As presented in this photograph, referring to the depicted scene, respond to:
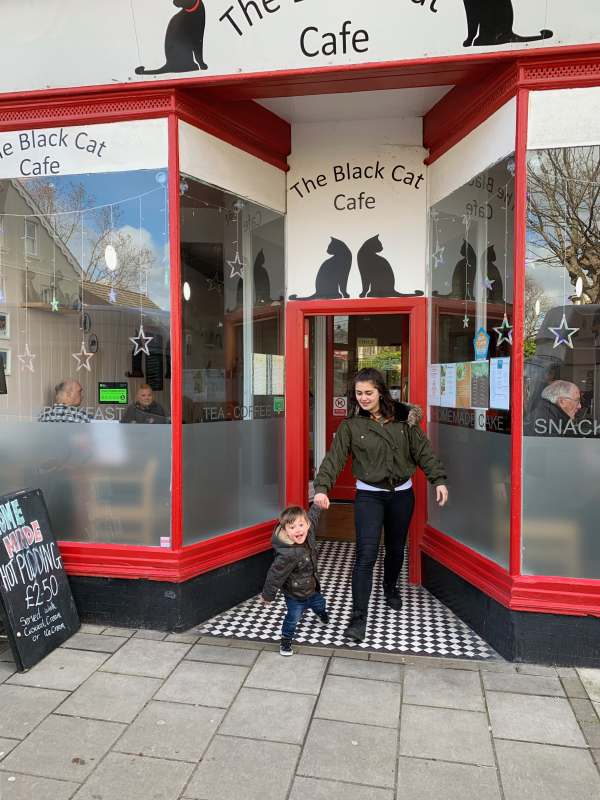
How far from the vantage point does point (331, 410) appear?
7414 millimetres

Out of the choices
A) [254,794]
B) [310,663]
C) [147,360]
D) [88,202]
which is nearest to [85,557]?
[147,360]

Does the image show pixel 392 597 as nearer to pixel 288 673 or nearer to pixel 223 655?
pixel 288 673

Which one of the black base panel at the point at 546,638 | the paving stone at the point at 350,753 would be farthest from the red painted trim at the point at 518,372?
the paving stone at the point at 350,753

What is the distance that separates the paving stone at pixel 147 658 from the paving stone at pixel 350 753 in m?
1.03

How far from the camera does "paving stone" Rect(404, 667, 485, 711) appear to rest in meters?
3.04

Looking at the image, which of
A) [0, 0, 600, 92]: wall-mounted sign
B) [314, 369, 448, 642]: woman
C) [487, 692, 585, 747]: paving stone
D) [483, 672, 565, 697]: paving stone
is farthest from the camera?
[314, 369, 448, 642]: woman

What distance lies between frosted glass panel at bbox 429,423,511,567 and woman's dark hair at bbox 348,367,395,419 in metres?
0.61

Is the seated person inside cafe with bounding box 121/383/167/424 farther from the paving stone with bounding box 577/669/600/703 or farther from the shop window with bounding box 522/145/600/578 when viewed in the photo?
the paving stone with bounding box 577/669/600/703

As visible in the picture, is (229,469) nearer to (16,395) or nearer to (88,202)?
(16,395)

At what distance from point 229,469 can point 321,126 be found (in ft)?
9.12

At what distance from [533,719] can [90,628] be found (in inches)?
109

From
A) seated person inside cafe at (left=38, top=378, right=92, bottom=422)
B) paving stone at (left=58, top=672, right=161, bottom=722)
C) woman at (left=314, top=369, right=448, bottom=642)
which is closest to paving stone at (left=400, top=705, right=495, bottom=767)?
woman at (left=314, top=369, right=448, bottom=642)

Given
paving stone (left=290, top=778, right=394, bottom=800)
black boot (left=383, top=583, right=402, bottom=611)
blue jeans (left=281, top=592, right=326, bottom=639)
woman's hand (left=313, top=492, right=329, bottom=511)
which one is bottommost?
paving stone (left=290, top=778, right=394, bottom=800)

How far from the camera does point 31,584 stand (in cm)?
361
